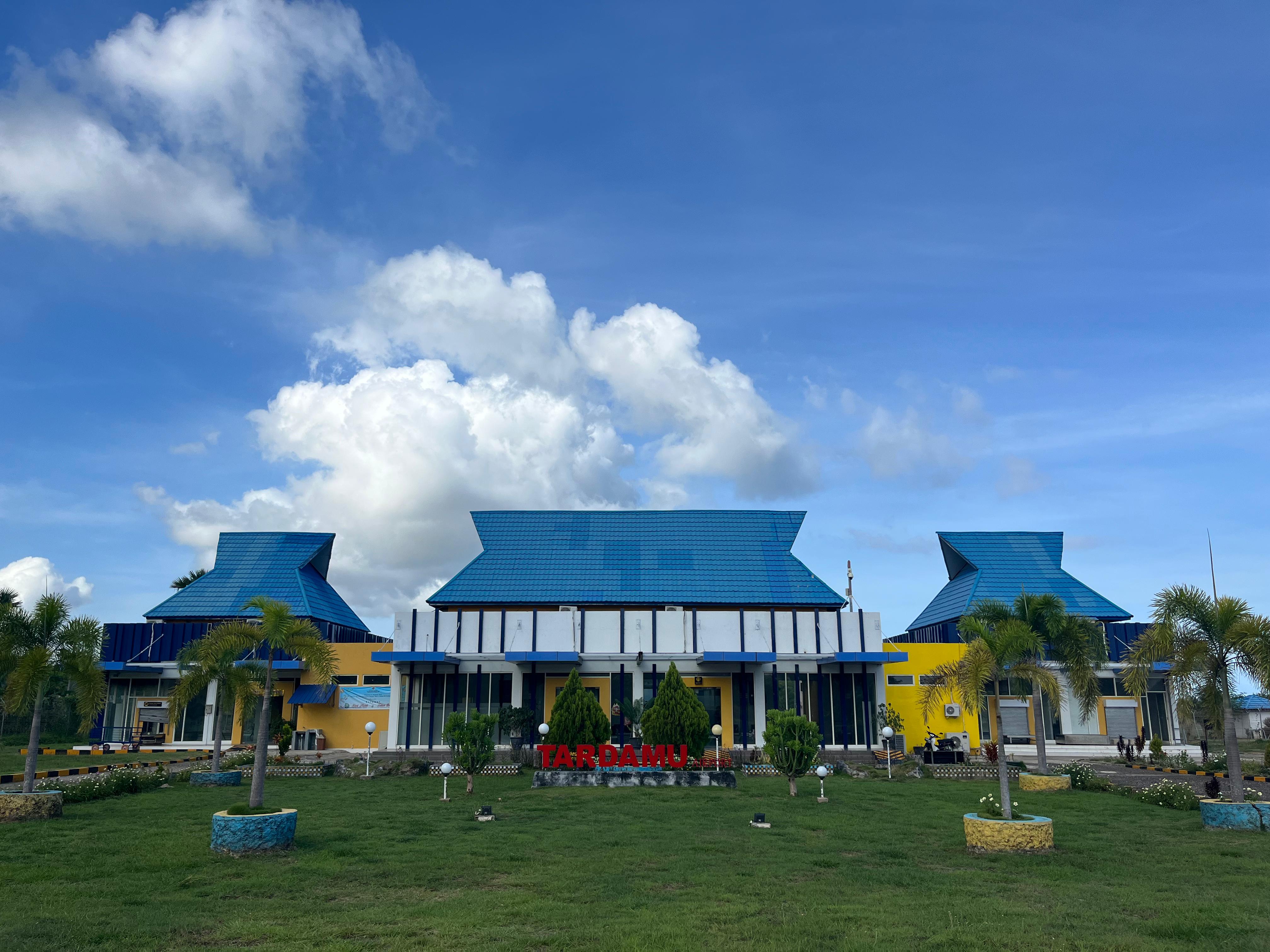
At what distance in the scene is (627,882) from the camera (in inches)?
579

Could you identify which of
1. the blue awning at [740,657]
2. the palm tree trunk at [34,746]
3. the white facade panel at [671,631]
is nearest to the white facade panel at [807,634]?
the blue awning at [740,657]

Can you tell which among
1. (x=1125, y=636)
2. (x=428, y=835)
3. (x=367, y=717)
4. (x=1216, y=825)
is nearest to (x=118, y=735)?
(x=367, y=717)

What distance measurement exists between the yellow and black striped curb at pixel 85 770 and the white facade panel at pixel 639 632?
786 inches

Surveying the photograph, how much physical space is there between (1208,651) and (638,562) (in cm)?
3343

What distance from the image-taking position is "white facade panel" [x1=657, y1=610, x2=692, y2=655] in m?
43.1

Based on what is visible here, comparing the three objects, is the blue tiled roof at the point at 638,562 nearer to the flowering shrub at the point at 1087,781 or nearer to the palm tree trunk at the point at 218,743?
the palm tree trunk at the point at 218,743

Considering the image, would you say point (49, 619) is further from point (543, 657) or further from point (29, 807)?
point (543, 657)

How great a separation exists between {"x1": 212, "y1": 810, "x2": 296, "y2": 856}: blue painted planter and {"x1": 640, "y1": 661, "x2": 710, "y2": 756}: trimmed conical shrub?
59.0ft

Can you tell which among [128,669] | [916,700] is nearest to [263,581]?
[128,669]

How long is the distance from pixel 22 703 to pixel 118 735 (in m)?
32.4

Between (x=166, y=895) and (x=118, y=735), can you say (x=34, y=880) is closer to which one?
(x=166, y=895)

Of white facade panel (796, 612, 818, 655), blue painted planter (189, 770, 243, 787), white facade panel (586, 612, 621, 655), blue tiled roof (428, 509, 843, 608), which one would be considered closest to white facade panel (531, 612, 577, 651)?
white facade panel (586, 612, 621, 655)

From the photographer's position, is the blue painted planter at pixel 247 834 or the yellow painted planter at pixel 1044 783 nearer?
the blue painted planter at pixel 247 834

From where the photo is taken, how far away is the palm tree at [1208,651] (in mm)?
21078
